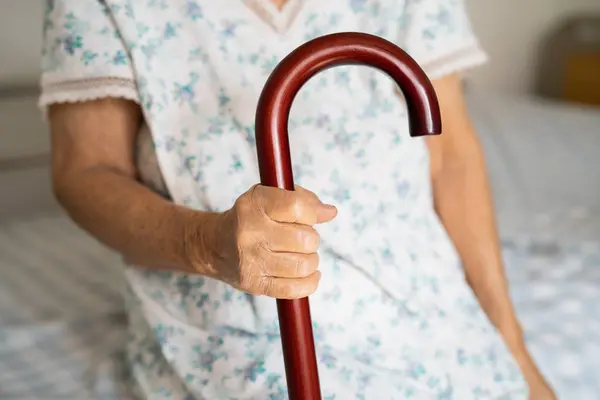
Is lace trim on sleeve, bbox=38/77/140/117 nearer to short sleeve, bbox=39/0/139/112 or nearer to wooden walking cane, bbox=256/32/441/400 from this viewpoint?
short sleeve, bbox=39/0/139/112

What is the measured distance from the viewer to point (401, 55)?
1.77 feet

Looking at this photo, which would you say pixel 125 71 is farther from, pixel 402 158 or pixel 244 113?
pixel 402 158

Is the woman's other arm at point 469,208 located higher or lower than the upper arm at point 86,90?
lower

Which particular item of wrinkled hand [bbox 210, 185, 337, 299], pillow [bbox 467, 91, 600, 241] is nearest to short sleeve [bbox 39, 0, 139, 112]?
wrinkled hand [bbox 210, 185, 337, 299]

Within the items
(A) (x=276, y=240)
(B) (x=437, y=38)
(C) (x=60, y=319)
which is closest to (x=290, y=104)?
(A) (x=276, y=240)

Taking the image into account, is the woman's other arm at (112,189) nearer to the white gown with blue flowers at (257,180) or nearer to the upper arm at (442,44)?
the white gown with blue flowers at (257,180)

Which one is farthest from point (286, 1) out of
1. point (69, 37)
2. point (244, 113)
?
point (69, 37)

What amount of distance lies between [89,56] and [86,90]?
0.12ft

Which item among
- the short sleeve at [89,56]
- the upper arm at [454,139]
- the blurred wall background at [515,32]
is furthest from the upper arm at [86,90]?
the blurred wall background at [515,32]

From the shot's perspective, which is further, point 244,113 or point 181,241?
point 244,113

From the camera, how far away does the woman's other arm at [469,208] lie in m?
0.91

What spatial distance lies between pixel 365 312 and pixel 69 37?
0.45 metres

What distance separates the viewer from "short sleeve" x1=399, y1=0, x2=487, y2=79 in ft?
2.81

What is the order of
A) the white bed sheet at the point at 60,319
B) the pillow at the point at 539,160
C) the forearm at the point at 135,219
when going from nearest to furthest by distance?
the forearm at the point at 135,219
the white bed sheet at the point at 60,319
the pillow at the point at 539,160
